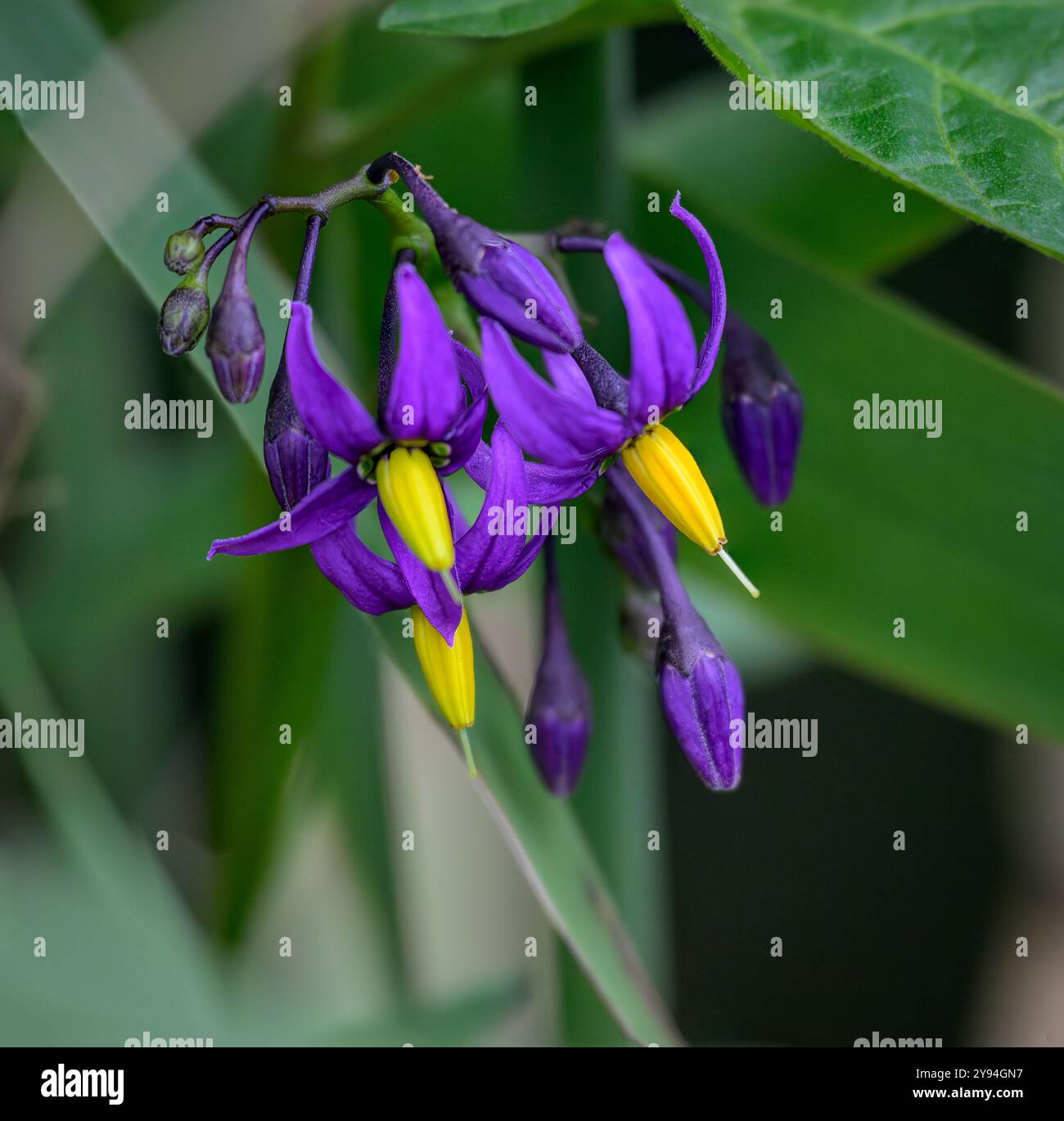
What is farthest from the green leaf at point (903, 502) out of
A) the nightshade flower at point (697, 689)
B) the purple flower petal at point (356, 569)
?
the purple flower petal at point (356, 569)

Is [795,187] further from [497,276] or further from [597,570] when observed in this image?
[497,276]

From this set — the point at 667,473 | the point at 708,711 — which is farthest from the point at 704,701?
the point at 667,473

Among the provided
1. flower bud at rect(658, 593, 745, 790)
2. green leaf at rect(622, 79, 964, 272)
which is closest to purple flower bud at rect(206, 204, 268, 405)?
flower bud at rect(658, 593, 745, 790)

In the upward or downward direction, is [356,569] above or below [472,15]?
below

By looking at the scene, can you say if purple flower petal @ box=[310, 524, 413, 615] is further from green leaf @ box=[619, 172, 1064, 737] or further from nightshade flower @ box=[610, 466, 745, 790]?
green leaf @ box=[619, 172, 1064, 737]

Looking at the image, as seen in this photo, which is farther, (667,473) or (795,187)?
(795,187)
